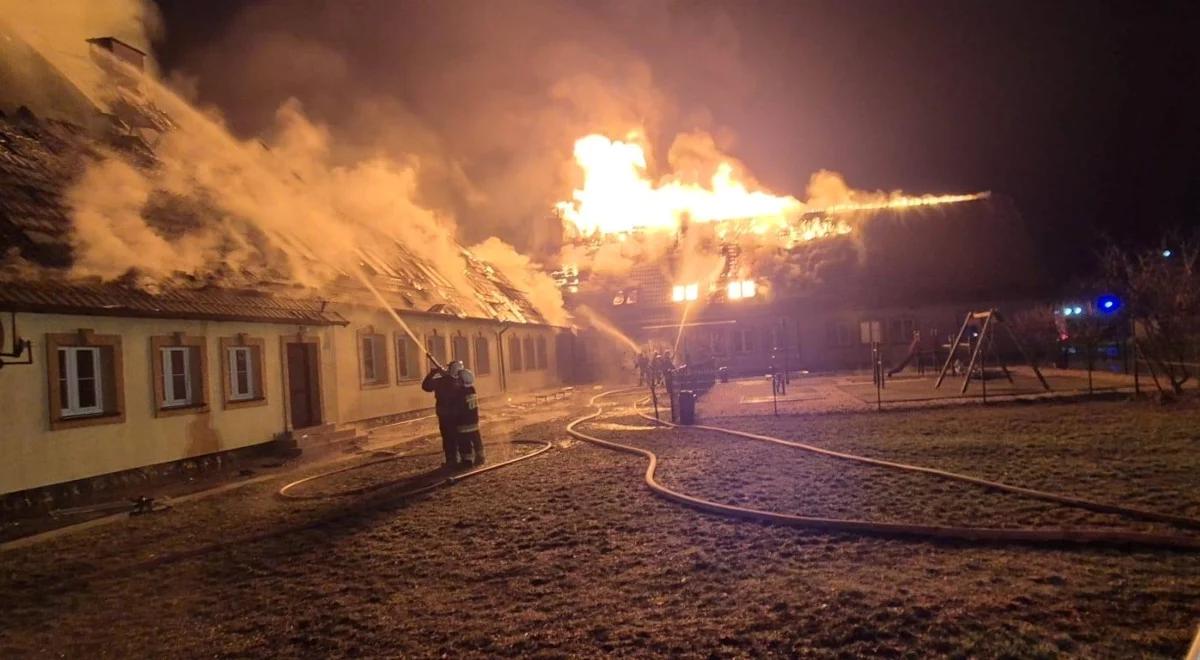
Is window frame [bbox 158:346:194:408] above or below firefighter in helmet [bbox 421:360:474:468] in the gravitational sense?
above

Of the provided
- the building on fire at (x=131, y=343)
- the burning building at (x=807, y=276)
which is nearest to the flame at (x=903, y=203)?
the burning building at (x=807, y=276)

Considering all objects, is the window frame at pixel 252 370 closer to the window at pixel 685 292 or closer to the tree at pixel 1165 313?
the tree at pixel 1165 313

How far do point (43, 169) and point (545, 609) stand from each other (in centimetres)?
1225

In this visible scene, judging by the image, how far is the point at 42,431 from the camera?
11031 millimetres

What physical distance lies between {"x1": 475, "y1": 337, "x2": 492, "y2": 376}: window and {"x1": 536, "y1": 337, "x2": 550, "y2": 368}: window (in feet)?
17.8

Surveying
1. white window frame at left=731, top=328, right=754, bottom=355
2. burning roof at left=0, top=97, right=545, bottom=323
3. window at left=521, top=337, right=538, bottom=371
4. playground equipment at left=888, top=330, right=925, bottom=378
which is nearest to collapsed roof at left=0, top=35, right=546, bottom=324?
burning roof at left=0, top=97, right=545, bottom=323

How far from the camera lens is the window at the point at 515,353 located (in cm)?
3004

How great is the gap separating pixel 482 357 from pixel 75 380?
51.8 ft

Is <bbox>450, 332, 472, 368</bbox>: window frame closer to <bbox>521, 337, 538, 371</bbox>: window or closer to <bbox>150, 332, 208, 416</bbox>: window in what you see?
<bbox>521, 337, 538, 371</bbox>: window

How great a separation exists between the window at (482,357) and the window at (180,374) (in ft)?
42.0

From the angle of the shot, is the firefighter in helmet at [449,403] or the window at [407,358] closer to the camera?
the firefighter in helmet at [449,403]

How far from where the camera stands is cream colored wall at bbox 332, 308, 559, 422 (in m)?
19.0

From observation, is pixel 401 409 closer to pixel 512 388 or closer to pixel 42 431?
pixel 512 388

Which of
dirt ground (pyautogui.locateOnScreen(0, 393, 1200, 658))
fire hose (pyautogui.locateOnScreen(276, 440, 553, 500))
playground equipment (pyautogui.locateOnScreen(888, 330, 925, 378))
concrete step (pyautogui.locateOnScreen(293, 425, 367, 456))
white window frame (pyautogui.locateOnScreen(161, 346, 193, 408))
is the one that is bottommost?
dirt ground (pyautogui.locateOnScreen(0, 393, 1200, 658))
